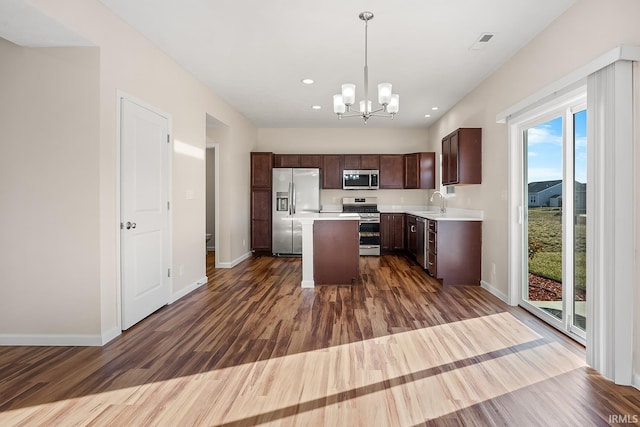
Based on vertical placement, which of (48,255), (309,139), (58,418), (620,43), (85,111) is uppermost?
(309,139)

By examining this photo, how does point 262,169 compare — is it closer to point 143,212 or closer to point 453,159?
point 453,159

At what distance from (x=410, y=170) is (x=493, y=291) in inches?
145

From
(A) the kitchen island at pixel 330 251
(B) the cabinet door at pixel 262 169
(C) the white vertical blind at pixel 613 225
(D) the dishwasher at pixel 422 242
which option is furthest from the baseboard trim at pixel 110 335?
(B) the cabinet door at pixel 262 169

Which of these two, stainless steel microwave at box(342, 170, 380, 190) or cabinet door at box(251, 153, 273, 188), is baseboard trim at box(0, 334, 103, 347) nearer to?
cabinet door at box(251, 153, 273, 188)

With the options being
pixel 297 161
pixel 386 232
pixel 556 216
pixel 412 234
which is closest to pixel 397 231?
pixel 386 232

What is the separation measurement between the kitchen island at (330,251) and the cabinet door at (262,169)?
2651mm

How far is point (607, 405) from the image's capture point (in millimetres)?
1979

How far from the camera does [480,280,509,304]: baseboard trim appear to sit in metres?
4.08

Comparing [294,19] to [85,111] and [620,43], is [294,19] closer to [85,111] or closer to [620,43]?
[85,111]

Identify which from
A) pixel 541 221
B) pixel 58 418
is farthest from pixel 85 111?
pixel 541 221

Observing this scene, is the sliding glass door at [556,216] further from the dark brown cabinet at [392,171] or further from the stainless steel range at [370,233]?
the dark brown cabinet at [392,171]

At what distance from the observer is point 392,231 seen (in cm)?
754

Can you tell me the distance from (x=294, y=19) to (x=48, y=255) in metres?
2.79

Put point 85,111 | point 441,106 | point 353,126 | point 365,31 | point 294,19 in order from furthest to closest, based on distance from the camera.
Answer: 1. point 353,126
2. point 441,106
3. point 365,31
4. point 294,19
5. point 85,111
